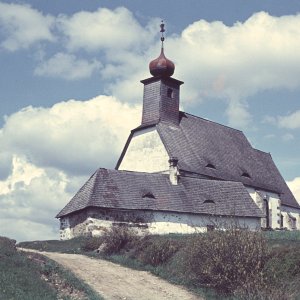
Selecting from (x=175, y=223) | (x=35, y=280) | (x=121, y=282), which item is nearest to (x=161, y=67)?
(x=175, y=223)

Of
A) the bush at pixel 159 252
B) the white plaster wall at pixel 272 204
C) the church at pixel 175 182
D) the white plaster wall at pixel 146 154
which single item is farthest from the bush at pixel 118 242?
the white plaster wall at pixel 272 204

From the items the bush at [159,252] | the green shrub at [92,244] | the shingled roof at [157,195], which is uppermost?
the shingled roof at [157,195]

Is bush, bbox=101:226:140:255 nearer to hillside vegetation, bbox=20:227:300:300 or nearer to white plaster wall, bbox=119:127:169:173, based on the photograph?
hillside vegetation, bbox=20:227:300:300

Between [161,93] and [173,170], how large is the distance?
356 inches

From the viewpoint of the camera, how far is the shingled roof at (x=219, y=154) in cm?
4462

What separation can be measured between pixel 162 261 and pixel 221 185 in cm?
1849

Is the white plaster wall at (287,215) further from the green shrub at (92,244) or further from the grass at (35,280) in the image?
the grass at (35,280)

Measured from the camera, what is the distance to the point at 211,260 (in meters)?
19.6

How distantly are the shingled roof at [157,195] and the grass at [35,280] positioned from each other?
49.0ft

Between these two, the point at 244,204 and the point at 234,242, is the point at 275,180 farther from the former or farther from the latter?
the point at 234,242

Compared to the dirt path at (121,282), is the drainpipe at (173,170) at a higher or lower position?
higher

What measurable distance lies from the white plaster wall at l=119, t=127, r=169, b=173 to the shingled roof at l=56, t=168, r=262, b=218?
3.54m

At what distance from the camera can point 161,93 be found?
47.1m

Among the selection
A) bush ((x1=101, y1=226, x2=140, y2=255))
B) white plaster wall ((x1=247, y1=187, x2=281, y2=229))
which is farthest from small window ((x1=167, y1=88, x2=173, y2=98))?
bush ((x1=101, y1=226, x2=140, y2=255))
